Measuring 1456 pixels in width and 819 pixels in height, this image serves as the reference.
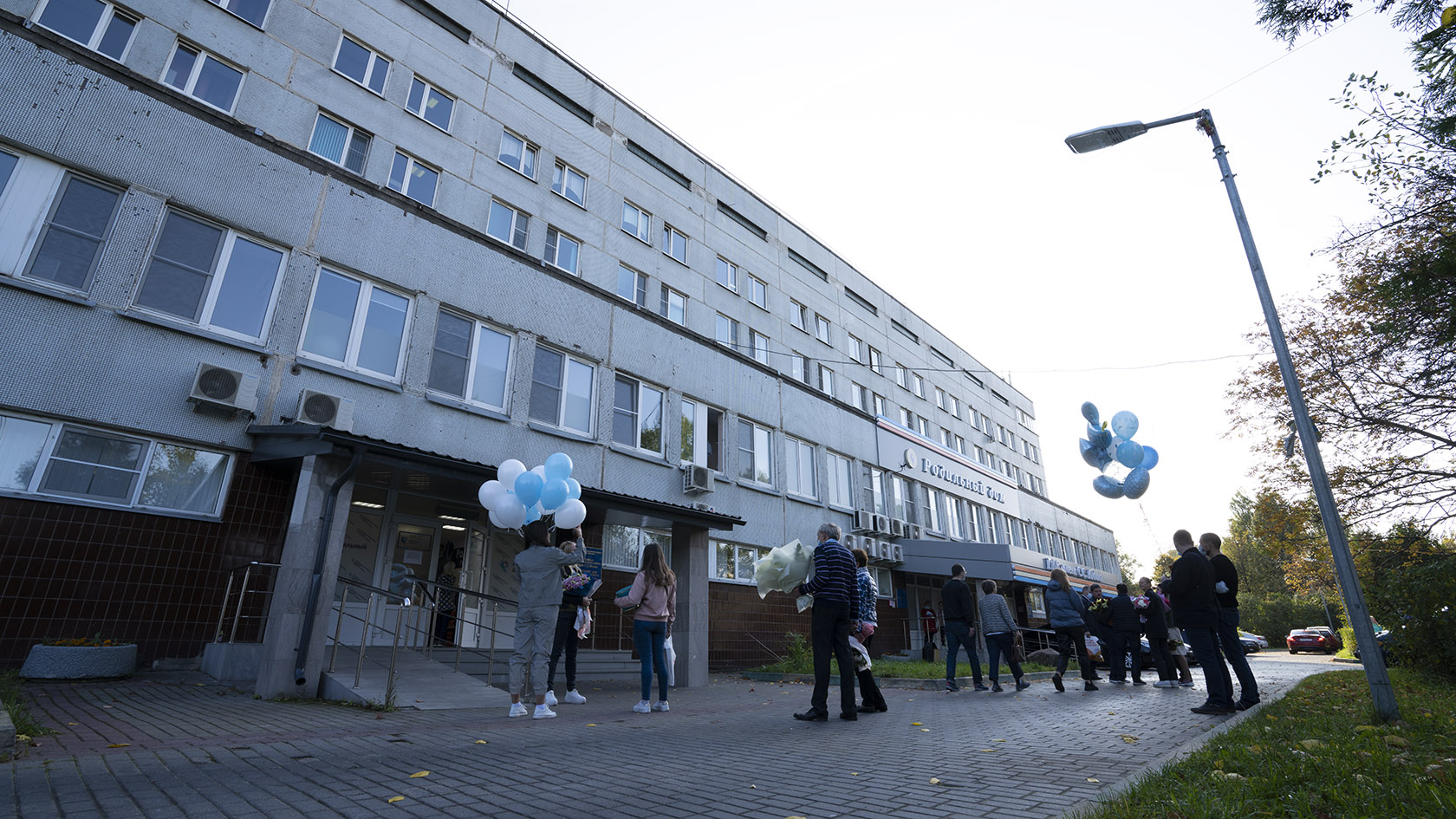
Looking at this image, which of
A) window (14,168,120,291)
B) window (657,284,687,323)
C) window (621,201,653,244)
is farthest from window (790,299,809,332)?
window (14,168,120,291)

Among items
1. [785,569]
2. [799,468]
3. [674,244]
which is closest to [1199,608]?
[785,569]

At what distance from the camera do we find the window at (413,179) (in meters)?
13.9

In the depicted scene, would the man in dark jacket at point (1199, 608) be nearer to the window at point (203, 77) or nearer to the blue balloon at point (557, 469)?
the blue balloon at point (557, 469)

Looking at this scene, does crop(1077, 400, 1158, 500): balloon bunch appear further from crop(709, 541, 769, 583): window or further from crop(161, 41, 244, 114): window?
crop(161, 41, 244, 114): window

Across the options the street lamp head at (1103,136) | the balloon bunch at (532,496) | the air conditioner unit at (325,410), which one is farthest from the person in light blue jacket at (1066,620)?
the air conditioner unit at (325,410)

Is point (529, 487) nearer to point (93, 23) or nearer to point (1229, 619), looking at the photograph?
point (1229, 619)

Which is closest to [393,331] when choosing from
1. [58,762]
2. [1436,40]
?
[58,762]

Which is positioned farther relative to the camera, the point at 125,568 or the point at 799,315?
the point at 799,315

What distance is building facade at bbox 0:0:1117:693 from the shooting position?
8.53m

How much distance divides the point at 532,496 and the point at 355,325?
18.3ft

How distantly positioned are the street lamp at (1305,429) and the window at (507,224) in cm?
1155

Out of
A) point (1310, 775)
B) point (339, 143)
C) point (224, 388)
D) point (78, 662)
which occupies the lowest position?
point (1310, 775)

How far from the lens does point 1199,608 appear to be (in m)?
7.55

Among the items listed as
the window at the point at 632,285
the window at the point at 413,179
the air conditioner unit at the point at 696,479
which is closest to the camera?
the window at the point at 413,179
